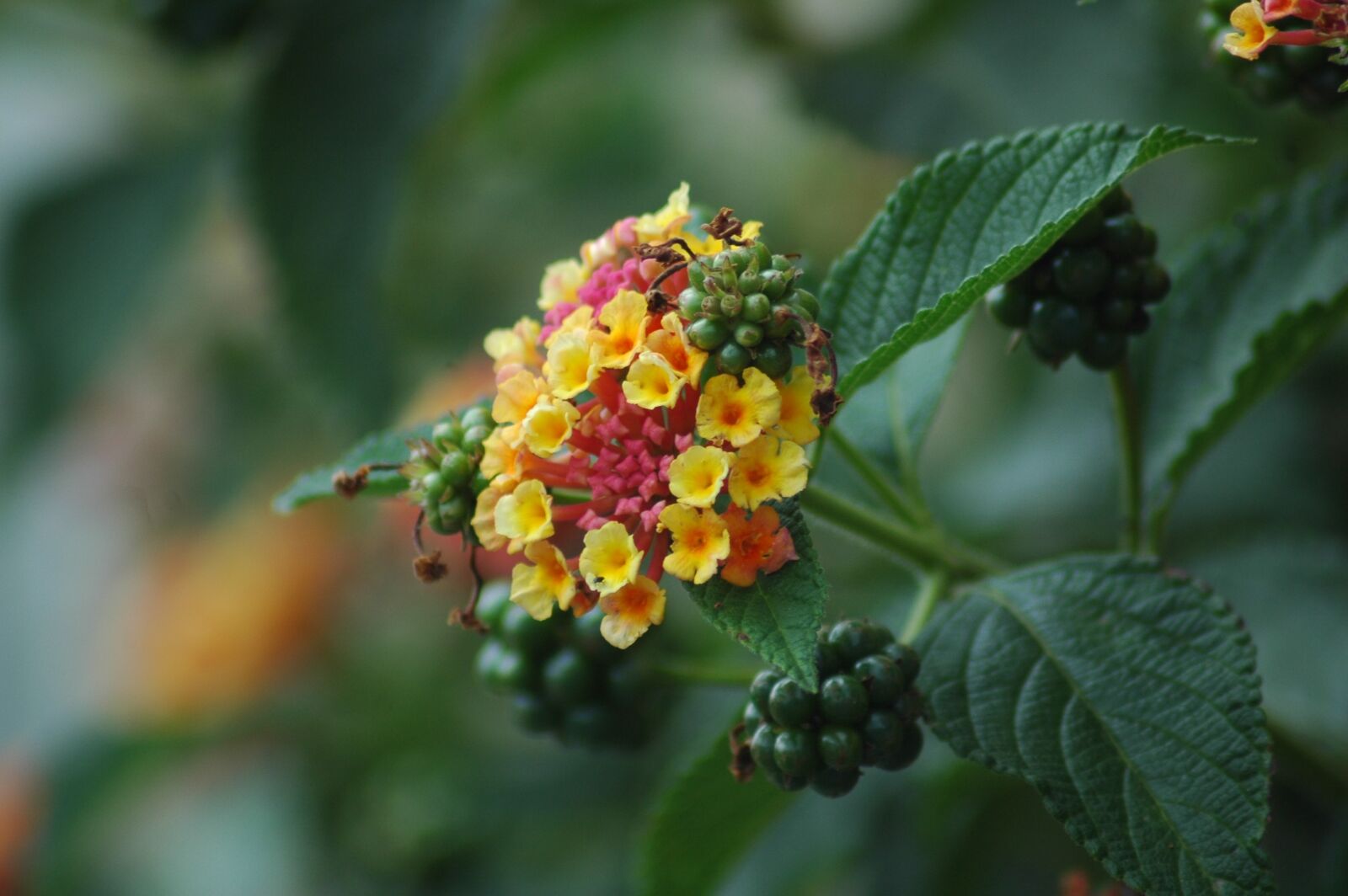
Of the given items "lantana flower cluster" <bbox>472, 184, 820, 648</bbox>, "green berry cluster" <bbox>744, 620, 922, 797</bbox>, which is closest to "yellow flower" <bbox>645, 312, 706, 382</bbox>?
"lantana flower cluster" <bbox>472, 184, 820, 648</bbox>

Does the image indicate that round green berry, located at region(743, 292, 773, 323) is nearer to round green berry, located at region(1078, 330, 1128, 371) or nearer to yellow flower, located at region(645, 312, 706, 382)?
yellow flower, located at region(645, 312, 706, 382)

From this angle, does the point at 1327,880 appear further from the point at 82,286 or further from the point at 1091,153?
the point at 82,286

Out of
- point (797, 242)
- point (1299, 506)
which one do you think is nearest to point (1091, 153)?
point (1299, 506)

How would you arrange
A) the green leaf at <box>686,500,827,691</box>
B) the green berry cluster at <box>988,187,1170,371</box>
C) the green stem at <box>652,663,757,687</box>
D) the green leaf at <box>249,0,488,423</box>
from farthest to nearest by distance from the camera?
the green leaf at <box>249,0,488,423</box>
the green stem at <box>652,663,757,687</box>
the green berry cluster at <box>988,187,1170,371</box>
the green leaf at <box>686,500,827,691</box>

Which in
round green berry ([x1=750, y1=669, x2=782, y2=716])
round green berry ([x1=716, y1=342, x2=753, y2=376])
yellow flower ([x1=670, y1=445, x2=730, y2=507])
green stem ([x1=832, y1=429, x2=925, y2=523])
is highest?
round green berry ([x1=716, y1=342, x2=753, y2=376])

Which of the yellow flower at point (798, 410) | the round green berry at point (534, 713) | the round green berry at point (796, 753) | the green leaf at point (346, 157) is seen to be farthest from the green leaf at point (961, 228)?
the green leaf at point (346, 157)

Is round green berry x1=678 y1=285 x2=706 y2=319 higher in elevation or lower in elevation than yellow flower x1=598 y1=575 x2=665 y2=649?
higher

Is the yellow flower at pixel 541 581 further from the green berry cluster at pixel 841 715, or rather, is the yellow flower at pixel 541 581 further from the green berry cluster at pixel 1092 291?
the green berry cluster at pixel 1092 291
